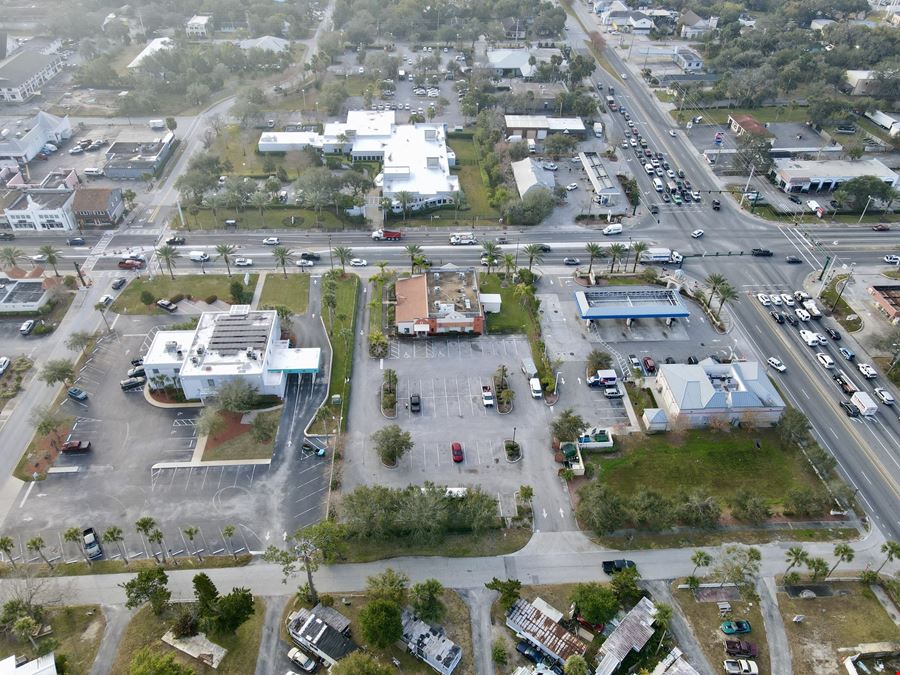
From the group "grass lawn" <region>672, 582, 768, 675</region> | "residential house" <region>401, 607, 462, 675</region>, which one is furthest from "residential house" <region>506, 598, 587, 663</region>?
"grass lawn" <region>672, 582, 768, 675</region>

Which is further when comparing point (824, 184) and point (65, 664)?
point (824, 184)

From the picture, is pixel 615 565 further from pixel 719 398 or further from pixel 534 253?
pixel 534 253

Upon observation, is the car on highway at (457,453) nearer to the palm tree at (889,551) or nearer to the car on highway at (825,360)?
the palm tree at (889,551)

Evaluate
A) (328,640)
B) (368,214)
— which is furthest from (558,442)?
(368,214)

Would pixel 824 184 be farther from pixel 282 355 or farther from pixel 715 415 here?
pixel 282 355

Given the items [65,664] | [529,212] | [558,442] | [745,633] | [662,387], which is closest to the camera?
[65,664]

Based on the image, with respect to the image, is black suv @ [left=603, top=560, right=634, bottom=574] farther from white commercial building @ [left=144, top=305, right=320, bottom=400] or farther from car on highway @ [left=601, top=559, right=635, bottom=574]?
white commercial building @ [left=144, top=305, right=320, bottom=400]

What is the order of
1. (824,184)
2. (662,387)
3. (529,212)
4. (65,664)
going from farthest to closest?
(824,184), (529,212), (662,387), (65,664)

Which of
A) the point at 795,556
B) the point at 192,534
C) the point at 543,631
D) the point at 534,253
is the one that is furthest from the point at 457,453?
the point at 534,253
